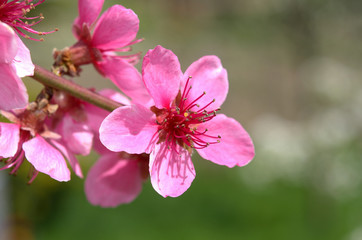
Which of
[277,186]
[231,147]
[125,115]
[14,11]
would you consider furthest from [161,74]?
[277,186]

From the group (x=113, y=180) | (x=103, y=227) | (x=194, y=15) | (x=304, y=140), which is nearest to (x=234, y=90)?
(x=304, y=140)

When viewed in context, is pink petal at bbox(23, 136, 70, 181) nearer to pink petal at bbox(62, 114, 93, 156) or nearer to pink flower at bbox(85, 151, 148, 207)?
pink petal at bbox(62, 114, 93, 156)

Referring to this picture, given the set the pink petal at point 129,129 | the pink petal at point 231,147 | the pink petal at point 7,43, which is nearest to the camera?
the pink petal at point 7,43

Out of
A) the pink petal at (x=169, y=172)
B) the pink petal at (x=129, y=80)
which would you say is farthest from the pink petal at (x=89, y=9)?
the pink petal at (x=169, y=172)

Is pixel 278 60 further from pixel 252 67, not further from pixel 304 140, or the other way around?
pixel 304 140

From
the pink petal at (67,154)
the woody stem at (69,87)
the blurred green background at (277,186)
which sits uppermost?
the woody stem at (69,87)

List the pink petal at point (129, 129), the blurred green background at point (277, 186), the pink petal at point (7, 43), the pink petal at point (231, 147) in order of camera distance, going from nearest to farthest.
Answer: the pink petal at point (7, 43), the pink petal at point (129, 129), the pink petal at point (231, 147), the blurred green background at point (277, 186)

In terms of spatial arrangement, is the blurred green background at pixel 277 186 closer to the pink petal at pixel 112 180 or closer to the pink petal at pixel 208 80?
the pink petal at pixel 112 180
